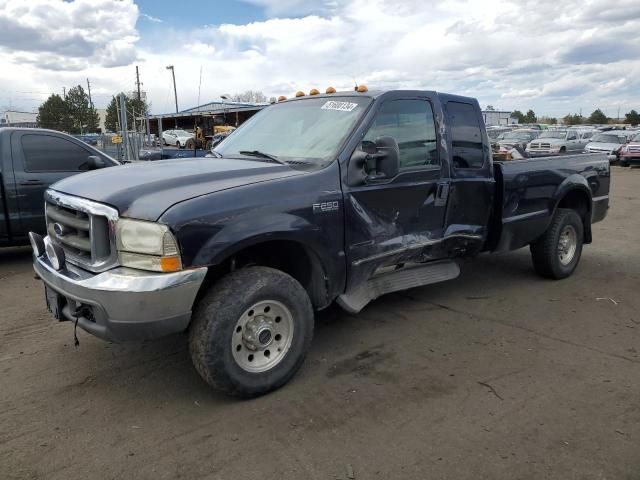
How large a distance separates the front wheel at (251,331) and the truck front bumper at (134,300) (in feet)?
0.62

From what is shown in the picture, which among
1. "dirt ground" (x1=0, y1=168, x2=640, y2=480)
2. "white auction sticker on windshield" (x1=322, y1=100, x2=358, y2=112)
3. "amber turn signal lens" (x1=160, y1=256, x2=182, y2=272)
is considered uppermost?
"white auction sticker on windshield" (x1=322, y1=100, x2=358, y2=112)

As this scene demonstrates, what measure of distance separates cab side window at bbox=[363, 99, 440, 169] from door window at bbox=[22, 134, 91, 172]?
4.23 m

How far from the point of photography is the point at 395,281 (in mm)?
4473

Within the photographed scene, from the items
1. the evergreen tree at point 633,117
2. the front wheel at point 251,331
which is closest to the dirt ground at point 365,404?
the front wheel at point 251,331

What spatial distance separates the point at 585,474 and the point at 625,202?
1230 cm

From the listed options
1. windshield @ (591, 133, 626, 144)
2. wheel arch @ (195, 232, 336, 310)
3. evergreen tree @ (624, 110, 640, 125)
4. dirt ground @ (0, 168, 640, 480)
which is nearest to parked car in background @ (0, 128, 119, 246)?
dirt ground @ (0, 168, 640, 480)

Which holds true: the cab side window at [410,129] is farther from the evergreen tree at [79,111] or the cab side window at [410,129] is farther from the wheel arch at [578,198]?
the evergreen tree at [79,111]

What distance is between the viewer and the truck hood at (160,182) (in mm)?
3004

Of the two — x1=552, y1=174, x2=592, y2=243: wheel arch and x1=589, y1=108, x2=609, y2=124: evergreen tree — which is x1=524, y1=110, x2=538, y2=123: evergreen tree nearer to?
x1=589, y1=108, x2=609, y2=124: evergreen tree

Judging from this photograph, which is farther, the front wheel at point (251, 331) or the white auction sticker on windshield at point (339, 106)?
the white auction sticker on windshield at point (339, 106)

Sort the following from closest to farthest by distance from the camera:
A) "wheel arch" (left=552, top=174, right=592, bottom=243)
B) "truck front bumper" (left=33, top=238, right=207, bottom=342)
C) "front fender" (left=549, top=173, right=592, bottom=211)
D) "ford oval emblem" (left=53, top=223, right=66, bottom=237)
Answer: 1. "truck front bumper" (left=33, top=238, right=207, bottom=342)
2. "ford oval emblem" (left=53, top=223, right=66, bottom=237)
3. "front fender" (left=549, top=173, right=592, bottom=211)
4. "wheel arch" (left=552, top=174, right=592, bottom=243)

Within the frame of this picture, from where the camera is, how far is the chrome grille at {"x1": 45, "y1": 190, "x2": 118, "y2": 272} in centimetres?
304

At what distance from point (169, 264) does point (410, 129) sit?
242 centimetres

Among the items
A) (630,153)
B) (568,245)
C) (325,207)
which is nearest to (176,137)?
(630,153)
